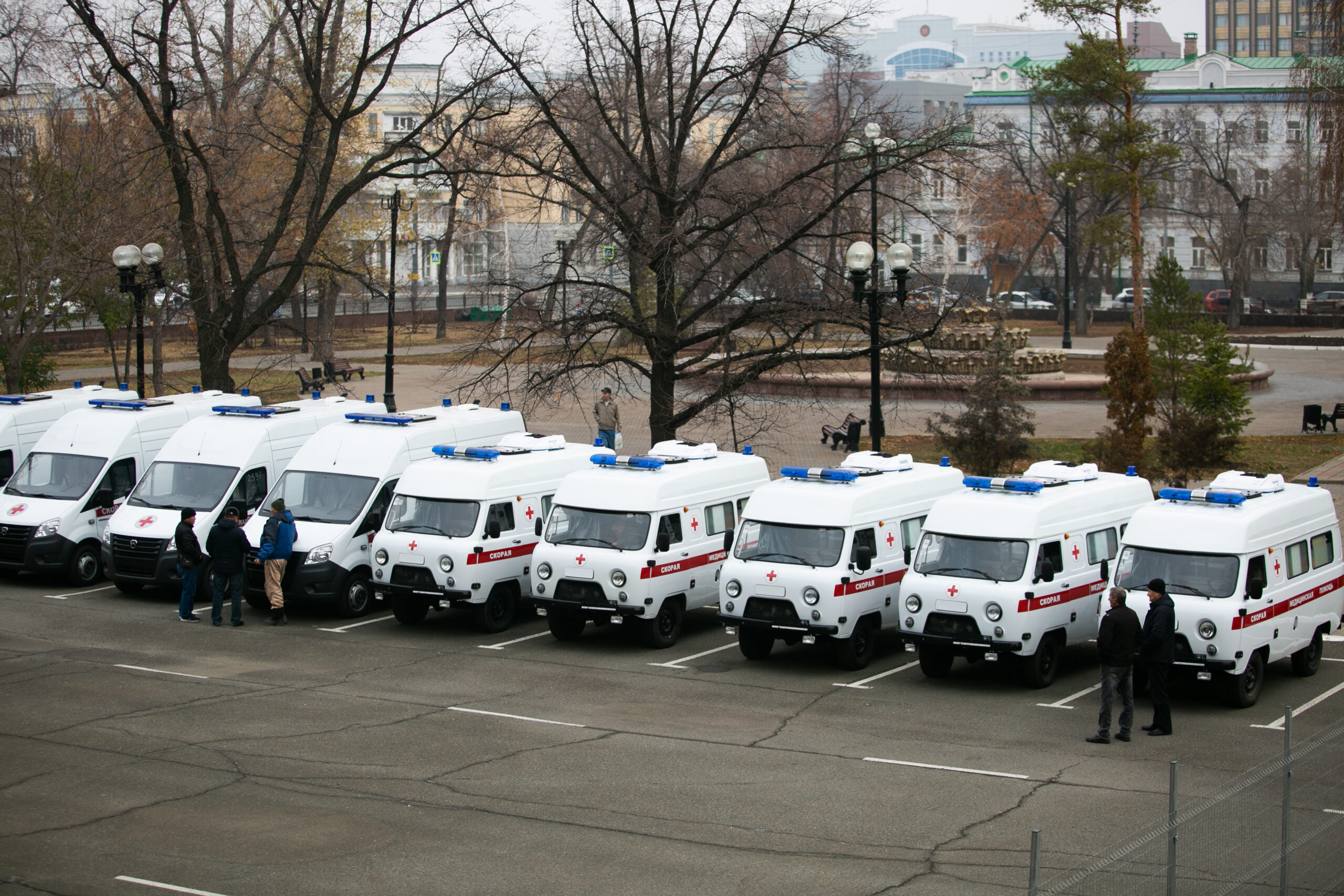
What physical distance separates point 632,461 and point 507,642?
2890mm

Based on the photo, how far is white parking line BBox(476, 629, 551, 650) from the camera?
18.1 m

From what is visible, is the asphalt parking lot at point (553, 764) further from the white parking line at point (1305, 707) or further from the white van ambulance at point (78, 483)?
the white van ambulance at point (78, 483)

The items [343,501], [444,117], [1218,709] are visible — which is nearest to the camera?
[1218,709]

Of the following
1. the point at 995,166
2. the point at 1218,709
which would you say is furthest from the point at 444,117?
the point at 995,166

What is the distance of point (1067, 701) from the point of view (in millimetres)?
15320

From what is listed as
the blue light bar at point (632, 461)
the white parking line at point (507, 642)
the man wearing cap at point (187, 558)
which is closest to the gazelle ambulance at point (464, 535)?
the blue light bar at point (632, 461)

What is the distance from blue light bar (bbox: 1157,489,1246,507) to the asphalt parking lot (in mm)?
2139

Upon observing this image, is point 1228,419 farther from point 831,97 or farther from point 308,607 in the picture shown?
point 831,97

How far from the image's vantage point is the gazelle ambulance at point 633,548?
17.5 metres

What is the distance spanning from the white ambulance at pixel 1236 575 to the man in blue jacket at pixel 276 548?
10782 millimetres

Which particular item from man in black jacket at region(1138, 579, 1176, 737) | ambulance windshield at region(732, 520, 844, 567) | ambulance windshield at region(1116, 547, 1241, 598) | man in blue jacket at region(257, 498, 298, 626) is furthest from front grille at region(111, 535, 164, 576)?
man in black jacket at region(1138, 579, 1176, 737)

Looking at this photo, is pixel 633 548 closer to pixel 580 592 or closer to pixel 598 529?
pixel 598 529

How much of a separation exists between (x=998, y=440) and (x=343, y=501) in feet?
38.6

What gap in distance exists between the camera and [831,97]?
6000cm
